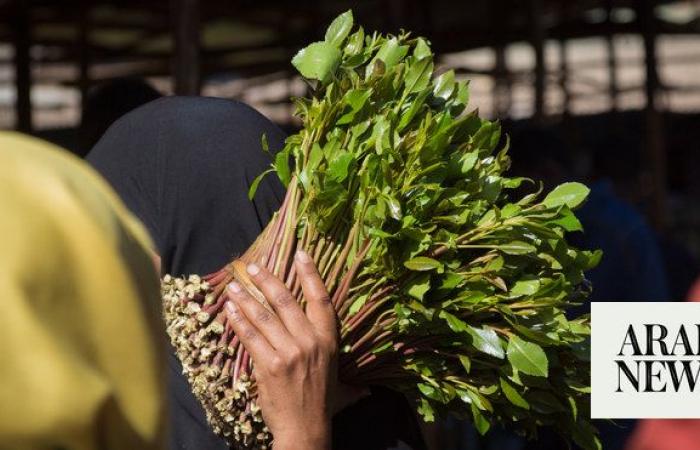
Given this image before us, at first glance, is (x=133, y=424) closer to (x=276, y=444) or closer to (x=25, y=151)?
(x=25, y=151)

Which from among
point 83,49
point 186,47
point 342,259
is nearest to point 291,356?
point 342,259

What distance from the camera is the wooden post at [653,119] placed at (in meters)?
8.41

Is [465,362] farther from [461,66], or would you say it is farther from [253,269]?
[461,66]

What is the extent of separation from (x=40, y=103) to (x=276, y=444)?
8.94 meters

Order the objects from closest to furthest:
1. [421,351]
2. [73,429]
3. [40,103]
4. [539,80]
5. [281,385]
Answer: [73,429] < [281,385] < [421,351] < [539,80] < [40,103]

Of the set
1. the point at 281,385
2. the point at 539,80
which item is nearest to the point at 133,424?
the point at 281,385

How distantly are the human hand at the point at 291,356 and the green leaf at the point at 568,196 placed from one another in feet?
1.29

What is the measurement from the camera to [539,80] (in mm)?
7531

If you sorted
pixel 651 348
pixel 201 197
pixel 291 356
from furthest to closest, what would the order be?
pixel 651 348 < pixel 201 197 < pixel 291 356

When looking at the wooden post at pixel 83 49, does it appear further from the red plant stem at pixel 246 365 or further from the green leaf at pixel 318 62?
the red plant stem at pixel 246 365

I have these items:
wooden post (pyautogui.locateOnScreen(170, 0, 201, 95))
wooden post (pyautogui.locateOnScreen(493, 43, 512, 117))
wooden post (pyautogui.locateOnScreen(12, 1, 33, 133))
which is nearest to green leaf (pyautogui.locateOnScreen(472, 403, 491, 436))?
wooden post (pyautogui.locateOnScreen(170, 0, 201, 95))

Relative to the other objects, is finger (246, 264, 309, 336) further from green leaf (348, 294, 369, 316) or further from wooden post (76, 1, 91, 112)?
wooden post (76, 1, 91, 112)

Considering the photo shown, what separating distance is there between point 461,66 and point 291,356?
25.6 feet

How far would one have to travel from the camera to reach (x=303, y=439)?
186 cm
